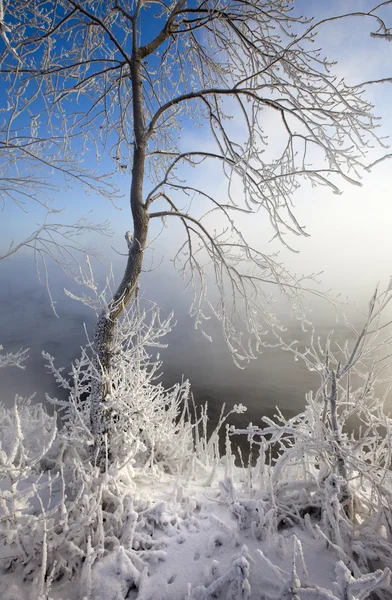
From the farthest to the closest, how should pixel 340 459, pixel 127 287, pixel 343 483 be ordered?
pixel 127 287 → pixel 340 459 → pixel 343 483

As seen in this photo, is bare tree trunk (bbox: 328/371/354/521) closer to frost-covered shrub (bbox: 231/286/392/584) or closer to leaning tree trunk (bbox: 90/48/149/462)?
frost-covered shrub (bbox: 231/286/392/584)

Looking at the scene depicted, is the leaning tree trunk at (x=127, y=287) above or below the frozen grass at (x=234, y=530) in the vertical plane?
above

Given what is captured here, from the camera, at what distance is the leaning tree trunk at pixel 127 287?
11.3 ft

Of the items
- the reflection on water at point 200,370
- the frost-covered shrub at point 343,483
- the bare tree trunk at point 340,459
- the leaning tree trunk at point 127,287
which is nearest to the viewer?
the frost-covered shrub at point 343,483

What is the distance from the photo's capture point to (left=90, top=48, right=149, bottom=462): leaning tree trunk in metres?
3.43

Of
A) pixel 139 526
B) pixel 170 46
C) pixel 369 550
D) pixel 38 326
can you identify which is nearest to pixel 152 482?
pixel 139 526

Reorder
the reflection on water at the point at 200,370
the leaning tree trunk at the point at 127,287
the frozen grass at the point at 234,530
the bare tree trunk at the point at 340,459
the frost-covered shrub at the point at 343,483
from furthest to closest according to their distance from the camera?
the reflection on water at the point at 200,370
the leaning tree trunk at the point at 127,287
the bare tree trunk at the point at 340,459
the frost-covered shrub at the point at 343,483
the frozen grass at the point at 234,530

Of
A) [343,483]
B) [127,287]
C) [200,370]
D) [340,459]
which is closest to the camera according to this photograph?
[343,483]

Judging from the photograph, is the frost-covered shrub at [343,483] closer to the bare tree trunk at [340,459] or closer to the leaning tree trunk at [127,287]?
the bare tree trunk at [340,459]

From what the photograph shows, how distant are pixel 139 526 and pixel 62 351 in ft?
72.2

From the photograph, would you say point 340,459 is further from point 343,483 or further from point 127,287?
point 127,287

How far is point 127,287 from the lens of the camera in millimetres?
3527

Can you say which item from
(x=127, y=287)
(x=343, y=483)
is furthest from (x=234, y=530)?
(x=127, y=287)

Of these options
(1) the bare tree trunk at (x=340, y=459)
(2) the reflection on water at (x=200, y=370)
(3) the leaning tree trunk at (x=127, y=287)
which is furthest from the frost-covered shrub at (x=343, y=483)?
(2) the reflection on water at (x=200, y=370)
